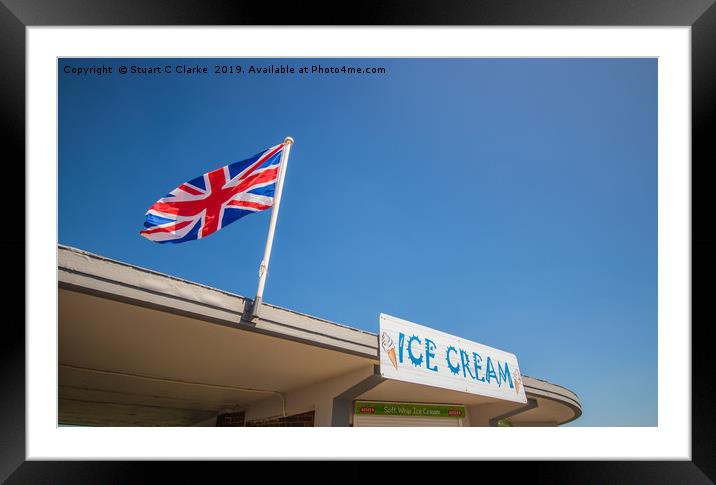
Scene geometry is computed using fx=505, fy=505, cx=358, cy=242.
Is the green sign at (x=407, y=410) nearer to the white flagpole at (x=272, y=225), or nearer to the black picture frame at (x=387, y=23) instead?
the white flagpole at (x=272, y=225)

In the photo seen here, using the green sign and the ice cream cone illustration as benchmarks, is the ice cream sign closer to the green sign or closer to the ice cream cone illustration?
the ice cream cone illustration

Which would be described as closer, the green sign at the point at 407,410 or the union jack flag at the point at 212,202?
the union jack flag at the point at 212,202

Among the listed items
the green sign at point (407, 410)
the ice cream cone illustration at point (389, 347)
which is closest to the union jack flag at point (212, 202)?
the ice cream cone illustration at point (389, 347)

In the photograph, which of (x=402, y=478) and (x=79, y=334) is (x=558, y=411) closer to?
(x=402, y=478)

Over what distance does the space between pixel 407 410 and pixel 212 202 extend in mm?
5263

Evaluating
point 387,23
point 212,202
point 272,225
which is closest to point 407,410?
point 272,225

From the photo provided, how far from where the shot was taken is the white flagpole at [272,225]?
543 cm

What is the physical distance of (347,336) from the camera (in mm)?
6445

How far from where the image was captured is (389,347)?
22.6ft

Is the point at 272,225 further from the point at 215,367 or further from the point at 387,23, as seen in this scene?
the point at 387,23

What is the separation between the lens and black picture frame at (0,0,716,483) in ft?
12.3

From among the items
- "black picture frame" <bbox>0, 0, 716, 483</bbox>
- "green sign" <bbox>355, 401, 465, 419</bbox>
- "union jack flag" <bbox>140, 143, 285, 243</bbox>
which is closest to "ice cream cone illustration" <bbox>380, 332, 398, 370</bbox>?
"green sign" <bbox>355, 401, 465, 419</bbox>

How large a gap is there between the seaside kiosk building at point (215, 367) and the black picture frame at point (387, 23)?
956mm

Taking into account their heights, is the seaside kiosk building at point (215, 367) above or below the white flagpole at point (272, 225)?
below
